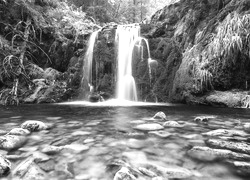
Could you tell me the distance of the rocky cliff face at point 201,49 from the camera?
22.2 feet

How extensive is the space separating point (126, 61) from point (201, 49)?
167 inches

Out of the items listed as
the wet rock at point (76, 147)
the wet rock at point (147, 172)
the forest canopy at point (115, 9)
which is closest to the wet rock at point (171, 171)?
the wet rock at point (147, 172)

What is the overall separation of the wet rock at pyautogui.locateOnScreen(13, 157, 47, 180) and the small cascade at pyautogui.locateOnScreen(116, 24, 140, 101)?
8.22 metres

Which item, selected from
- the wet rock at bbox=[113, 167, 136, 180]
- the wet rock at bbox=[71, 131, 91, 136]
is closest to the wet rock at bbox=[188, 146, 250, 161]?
the wet rock at bbox=[113, 167, 136, 180]

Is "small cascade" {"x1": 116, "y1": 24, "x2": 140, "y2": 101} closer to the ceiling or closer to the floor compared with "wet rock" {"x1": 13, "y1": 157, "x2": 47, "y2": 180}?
closer to the ceiling

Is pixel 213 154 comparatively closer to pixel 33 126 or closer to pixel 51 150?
pixel 51 150

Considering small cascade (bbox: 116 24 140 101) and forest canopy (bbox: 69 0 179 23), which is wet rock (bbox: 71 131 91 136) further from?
forest canopy (bbox: 69 0 179 23)

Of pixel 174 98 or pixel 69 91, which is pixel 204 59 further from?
pixel 69 91

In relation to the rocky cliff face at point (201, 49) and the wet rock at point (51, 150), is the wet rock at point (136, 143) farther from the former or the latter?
the rocky cliff face at point (201, 49)

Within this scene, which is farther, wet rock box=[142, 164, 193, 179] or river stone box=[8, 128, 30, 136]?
river stone box=[8, 128, 30, 136]

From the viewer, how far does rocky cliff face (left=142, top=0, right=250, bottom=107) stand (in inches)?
267

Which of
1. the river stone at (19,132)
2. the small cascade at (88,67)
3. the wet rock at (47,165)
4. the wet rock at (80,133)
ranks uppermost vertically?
the small cascade at (88,67)

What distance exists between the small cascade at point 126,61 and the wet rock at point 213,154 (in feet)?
25.1

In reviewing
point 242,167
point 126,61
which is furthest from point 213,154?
point 126,61
